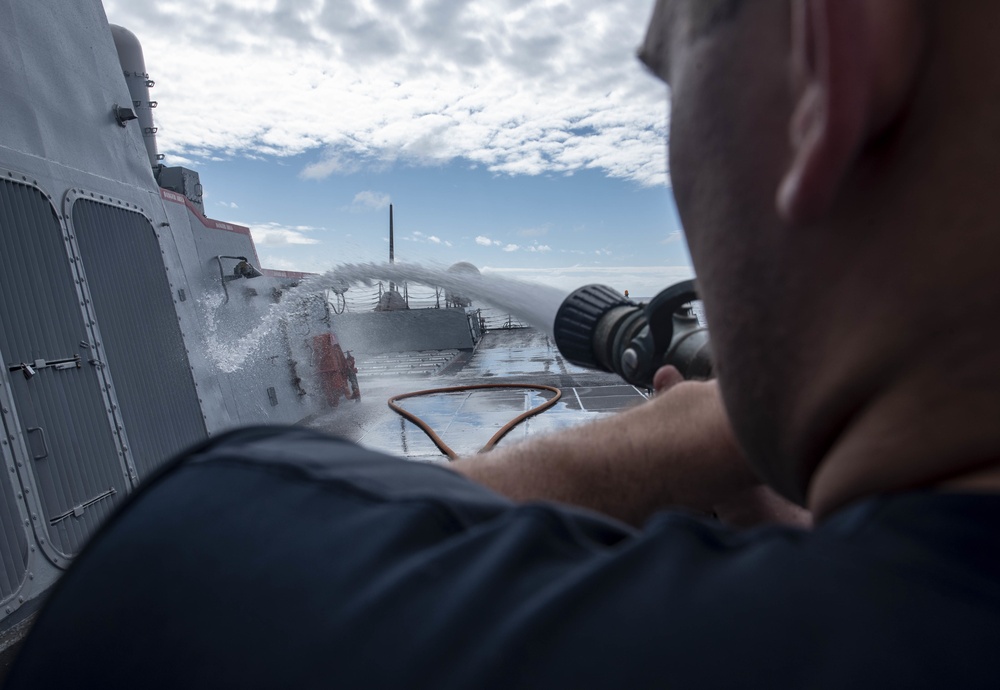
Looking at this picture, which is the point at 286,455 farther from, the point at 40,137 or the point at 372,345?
the point at 372,345

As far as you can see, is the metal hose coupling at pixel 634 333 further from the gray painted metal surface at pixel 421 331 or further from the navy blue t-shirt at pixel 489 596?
the gray painted metal surface at pixel 421 331

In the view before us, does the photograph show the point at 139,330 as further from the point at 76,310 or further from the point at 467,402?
the point at 467,402

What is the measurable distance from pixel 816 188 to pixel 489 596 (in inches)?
16.3

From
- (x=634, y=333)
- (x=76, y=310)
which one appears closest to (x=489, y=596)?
(x=634, y=333)

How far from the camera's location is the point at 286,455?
0.59 metres

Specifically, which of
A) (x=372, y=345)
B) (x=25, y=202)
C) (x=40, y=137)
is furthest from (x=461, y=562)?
(x=372, y=345)

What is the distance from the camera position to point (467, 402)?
336 inches

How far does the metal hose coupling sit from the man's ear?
748 mm

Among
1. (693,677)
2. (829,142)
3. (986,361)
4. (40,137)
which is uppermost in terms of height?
(40,137)

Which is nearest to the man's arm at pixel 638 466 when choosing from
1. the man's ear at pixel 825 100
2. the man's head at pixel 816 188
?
the man's head at pixel 816 188

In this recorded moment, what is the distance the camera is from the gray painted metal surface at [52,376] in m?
3.28

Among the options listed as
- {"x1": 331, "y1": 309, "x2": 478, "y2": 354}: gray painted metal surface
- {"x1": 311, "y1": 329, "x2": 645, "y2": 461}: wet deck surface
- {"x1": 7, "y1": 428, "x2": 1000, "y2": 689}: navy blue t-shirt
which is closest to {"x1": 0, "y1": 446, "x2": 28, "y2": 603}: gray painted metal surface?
{"x1": 311, "y1": 329, "x2": 645, "y2": 461}: wet deck surface

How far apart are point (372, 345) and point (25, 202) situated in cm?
1255

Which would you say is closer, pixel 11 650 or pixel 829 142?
pixel 829 142
